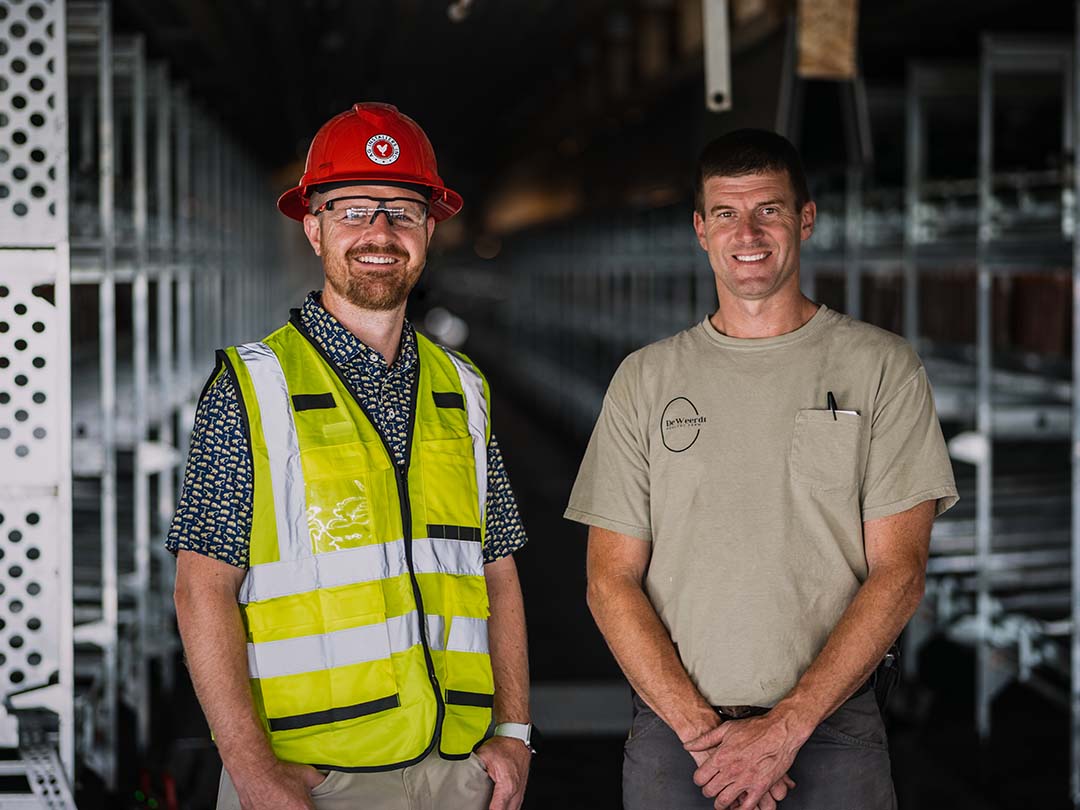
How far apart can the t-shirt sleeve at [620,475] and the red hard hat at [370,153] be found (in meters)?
0.59

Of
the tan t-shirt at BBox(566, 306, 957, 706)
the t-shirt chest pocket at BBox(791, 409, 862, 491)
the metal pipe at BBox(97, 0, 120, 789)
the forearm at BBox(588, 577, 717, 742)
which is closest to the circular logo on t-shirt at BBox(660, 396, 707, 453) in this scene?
the tan t-shirt at BBox(566, 306, 957, 706)

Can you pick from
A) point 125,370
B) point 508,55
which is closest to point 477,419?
point 125,370

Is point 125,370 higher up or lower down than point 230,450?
higher up

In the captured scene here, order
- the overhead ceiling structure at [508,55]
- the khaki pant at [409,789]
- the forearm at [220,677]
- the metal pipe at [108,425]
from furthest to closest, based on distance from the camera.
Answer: the overhead ceiling structure at [508,55] → the metal pipe at [108,425] → the khaki pant at [409,789] → the forearm at [220,677]

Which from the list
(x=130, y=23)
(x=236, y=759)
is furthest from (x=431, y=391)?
(x=130, y=23)

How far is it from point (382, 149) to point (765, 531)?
1059 millimetres

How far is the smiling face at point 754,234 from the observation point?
2.71m

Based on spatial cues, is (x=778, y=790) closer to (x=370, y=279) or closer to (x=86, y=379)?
(x=370, y=279)

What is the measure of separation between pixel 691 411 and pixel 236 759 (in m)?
1.11

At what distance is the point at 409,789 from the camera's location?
7.96ft

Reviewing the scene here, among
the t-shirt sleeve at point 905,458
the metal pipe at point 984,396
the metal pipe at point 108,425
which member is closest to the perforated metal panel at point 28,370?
the t-shirt sleeve at point 905,458

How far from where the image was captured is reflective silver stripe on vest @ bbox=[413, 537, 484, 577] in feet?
8.13

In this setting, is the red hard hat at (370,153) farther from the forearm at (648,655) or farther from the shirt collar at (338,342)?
the forearm at (648,655)

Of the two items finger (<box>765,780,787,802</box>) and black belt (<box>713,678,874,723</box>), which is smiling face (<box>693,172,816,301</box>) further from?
finger (<box>765,780,787,802</box>)
